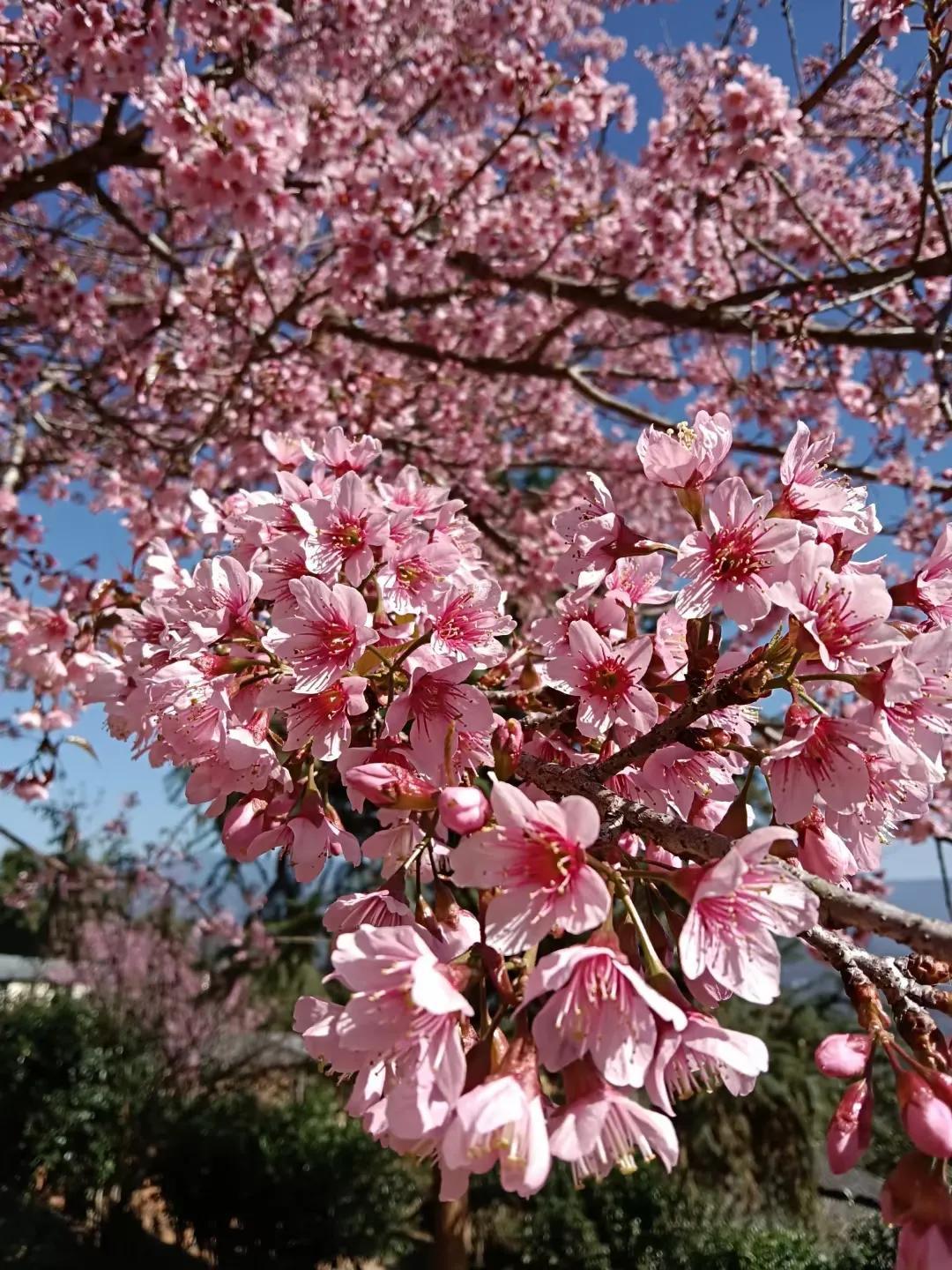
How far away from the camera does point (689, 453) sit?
1014 mm

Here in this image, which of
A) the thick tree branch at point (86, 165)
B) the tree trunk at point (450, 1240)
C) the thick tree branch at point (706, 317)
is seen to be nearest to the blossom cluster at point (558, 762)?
the thick tree branch at point (706, 317)

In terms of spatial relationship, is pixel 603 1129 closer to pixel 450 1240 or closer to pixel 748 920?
pixel 748 920

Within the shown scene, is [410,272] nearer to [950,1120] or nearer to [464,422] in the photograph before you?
[464,422]

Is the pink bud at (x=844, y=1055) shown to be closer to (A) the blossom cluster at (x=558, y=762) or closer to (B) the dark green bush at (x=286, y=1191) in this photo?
(A) the blossom cluster at (x=558, y=762)

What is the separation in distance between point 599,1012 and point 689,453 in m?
0.65

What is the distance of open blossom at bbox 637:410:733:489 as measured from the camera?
101 cm

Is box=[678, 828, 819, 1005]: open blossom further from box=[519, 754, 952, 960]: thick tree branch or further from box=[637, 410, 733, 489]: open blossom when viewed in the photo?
box=[637, 410, 733, 489]: open blossom

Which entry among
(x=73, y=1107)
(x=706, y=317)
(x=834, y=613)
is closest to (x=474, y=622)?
(x=834, y=613)

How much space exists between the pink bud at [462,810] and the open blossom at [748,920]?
0.65 ft

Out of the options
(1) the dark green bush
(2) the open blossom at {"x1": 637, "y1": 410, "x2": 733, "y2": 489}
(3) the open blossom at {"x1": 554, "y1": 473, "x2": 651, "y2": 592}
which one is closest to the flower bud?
(3) the open blossom at {"x1": 554, "y1": 473, "x2": 651, "y2": 592}

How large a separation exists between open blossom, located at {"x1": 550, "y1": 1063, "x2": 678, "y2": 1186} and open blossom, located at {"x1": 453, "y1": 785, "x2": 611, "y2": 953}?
148 millimetres

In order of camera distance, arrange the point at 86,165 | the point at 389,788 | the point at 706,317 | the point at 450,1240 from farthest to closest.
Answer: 1. the point at 450,1240
2. the point at 706,317
3. the point at 86,165
4. the point at 389,788

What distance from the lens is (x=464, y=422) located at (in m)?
6.19

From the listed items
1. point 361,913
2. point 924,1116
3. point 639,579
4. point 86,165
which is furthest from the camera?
point 86,165
